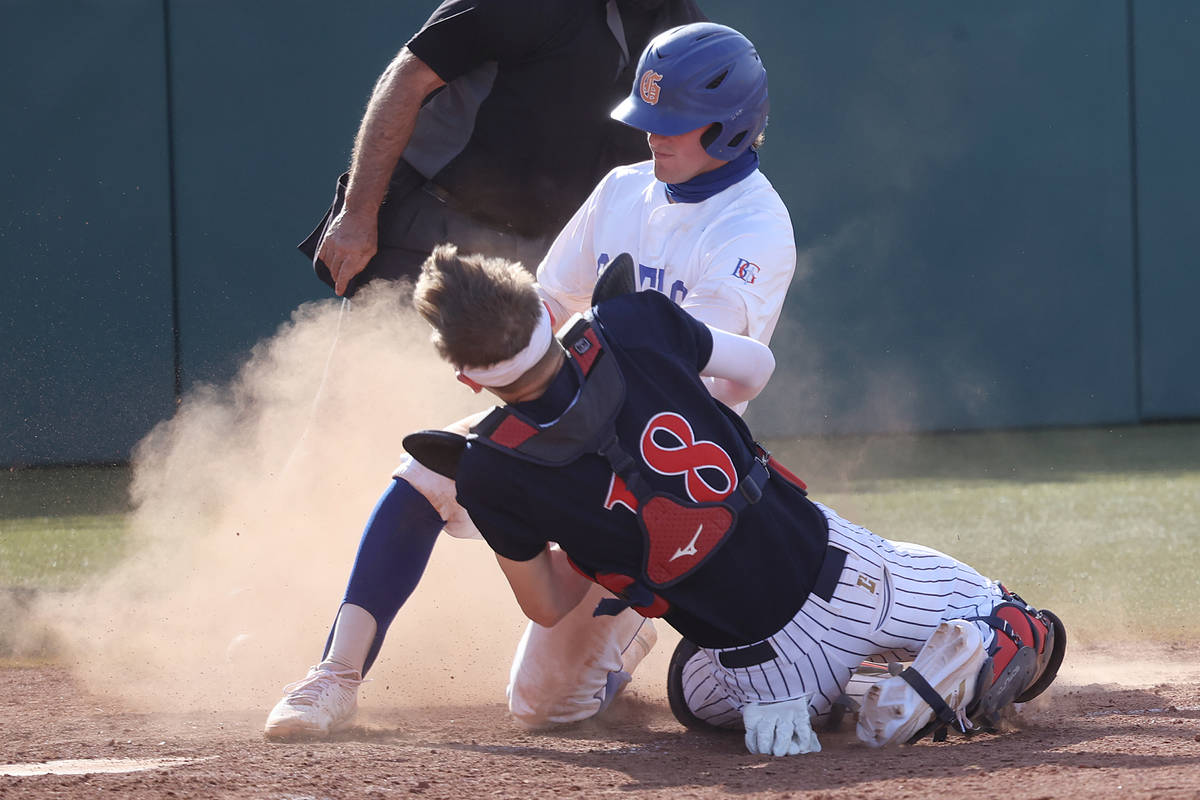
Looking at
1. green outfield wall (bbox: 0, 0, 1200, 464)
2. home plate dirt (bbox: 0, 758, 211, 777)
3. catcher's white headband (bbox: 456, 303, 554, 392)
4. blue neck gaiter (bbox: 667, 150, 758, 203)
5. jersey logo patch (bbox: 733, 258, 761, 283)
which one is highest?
green outfield wall (bbox: 0, 0, 1200, 464)

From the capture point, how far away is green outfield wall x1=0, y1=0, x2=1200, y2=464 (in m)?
8.06

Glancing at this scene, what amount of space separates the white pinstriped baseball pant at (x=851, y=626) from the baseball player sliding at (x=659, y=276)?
0.32m

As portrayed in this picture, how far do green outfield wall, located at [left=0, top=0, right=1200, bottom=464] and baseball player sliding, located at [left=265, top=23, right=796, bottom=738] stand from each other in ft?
17.8

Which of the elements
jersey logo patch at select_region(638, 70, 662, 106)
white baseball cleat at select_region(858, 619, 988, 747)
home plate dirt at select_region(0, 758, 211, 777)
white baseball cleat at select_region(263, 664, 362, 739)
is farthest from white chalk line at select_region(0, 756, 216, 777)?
jersey logo patch at select_region(638, 70, 662, 106)

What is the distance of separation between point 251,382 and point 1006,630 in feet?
19.3

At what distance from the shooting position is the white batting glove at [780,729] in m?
2.71

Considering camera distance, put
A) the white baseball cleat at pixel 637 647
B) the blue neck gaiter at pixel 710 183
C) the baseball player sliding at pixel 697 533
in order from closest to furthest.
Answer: the baseball player sliding at pixel 697 533, the blue neck gaiter at pixel 710 183, the white baseball cleat at pixel 637 647

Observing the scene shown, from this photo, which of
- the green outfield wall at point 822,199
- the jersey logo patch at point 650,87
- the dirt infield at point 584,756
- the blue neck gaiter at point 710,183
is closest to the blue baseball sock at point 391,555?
the dirt infield at point 584,756

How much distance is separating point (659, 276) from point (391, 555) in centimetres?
88

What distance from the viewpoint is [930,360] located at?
9344 millimetres

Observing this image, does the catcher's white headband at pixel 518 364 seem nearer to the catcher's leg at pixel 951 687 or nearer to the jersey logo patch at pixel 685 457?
the jersey logo patch at pixel 685 457

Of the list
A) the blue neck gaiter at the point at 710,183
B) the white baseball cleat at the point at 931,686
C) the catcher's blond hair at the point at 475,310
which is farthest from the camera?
the blue neck gaiter at the point at 710,183

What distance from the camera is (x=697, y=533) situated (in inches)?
102

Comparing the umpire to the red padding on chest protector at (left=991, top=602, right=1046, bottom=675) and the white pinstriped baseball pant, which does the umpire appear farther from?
the red padding on chest protector at (left=991, top=602, right=1046, bottom=675)
